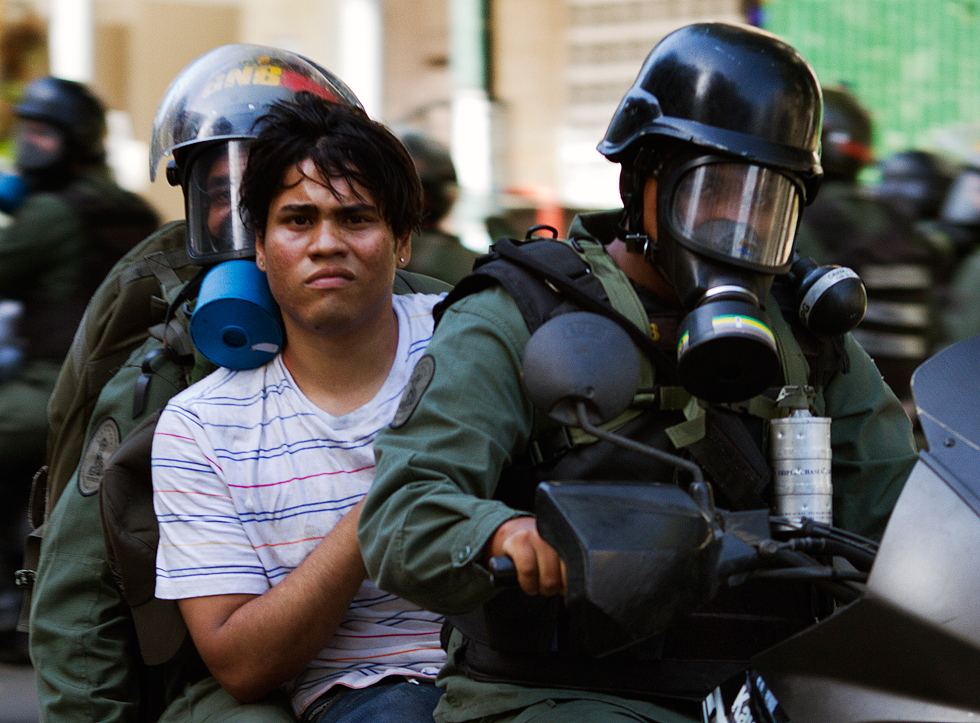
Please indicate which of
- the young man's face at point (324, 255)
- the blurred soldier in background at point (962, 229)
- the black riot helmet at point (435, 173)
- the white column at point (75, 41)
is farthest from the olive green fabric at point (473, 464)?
the white column at point (75, 41)

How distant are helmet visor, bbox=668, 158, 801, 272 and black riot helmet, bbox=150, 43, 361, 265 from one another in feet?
3.74

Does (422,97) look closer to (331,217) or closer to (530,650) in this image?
(331,217)

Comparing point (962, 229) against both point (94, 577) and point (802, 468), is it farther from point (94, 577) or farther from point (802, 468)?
point (94, 577)

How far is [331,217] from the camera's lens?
2.48 metres

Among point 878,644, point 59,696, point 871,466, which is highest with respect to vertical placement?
point 878,644

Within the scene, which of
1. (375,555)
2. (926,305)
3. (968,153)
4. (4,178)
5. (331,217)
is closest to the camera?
(375,555)

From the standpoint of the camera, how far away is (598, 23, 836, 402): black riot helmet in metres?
1.86

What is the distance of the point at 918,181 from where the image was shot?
6.69 m

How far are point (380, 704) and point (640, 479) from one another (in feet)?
2.35

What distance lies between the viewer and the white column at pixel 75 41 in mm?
9227

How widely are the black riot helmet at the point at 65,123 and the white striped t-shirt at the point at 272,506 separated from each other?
3.32 m

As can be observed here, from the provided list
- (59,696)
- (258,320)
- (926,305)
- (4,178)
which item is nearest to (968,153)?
(926,305)

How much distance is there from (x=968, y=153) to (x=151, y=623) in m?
6.44

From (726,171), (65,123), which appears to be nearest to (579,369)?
(726,171)
